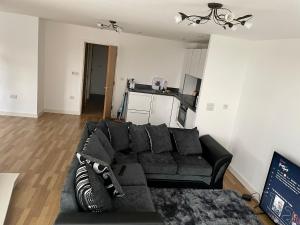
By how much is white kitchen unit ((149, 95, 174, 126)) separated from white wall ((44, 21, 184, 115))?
2.56ft

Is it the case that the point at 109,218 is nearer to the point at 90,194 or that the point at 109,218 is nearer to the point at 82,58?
the point at 90,194

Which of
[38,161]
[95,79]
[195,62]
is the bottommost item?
[38,161]

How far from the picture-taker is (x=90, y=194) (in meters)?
2.06

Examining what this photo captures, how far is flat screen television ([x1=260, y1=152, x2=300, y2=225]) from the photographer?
2.71m

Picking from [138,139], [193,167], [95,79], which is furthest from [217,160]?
[95,79]

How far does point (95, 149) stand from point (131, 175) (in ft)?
1.91

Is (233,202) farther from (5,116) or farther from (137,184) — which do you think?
(5,116)

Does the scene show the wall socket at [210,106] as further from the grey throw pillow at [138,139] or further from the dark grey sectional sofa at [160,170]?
the grey throw pillow at [138,139]

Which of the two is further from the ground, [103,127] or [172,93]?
[172,93]

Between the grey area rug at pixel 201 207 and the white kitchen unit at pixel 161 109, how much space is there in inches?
123

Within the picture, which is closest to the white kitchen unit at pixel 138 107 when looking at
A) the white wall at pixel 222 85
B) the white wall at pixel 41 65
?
the white wall at pixel 222 85

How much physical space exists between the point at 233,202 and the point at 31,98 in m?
5.02

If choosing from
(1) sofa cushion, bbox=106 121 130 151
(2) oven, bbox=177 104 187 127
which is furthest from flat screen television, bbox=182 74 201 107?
(1) sofa cushion, bbox=106 121 130 151

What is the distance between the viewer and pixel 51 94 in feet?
21.2
